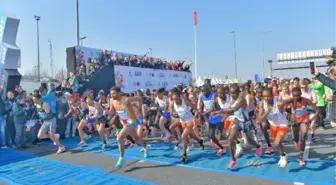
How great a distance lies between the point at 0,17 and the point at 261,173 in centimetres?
1148

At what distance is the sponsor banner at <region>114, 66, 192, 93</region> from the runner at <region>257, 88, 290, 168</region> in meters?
11.6

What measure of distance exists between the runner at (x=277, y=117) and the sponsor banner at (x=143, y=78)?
11.6 meters

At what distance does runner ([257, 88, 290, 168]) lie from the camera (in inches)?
237

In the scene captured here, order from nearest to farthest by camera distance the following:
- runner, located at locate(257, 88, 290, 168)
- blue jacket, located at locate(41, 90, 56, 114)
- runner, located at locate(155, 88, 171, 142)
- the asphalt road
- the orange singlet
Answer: the asphalt road, runner, located at locate(257, 88, 290, 168), the orange singlet, blue jacket, located at locate(41, 90, 56, 114), runner, located at locate(155, 88, 171, 142)

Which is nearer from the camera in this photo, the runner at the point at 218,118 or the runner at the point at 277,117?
the runner at the point at 277,117

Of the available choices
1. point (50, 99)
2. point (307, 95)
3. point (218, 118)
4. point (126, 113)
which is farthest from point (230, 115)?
point (50, 99)

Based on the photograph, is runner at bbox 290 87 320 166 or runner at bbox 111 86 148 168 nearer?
runner at bbox 290 87 320 166

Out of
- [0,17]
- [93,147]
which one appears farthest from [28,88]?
[93,147]

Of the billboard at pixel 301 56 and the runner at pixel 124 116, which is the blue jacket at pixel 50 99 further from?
the billboard at pixel 301 56

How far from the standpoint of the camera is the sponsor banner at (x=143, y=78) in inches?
682

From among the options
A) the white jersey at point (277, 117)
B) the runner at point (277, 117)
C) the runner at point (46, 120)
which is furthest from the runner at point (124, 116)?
the white jersey at point (277, 117)

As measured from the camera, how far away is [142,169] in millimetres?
6797

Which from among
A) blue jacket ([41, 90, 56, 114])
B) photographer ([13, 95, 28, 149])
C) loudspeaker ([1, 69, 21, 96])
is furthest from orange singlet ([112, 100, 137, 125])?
loudspeaker ([1, 69, 21, 96])

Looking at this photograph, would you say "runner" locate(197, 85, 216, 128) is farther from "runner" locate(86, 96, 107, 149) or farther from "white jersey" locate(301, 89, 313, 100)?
"runner" locate(86, 96, 107, 149)
